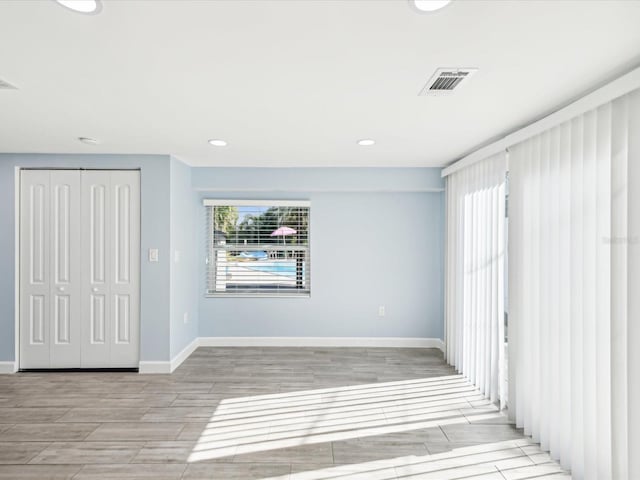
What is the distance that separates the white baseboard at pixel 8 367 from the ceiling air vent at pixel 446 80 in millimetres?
5025

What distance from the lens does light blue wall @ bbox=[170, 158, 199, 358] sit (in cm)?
461

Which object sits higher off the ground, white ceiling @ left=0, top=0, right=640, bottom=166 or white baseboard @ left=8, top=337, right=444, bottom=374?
white ceiling @ left=0, top=0, right=640, bottom=166

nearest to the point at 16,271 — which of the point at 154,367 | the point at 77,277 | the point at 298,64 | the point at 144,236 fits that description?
the point at 77,277

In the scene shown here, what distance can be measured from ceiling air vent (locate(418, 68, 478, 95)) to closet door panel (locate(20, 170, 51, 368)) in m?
4.26

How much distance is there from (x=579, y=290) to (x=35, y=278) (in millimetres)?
5206

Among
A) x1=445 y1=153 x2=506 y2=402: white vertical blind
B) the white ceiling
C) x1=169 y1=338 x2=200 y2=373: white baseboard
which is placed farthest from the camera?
x1=169 y1=338 x2=200 y2=373: white baseboard

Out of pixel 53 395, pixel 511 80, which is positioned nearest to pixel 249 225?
pixel 53 395

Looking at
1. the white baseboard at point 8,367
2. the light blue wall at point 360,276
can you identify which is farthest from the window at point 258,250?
the white baseboard at point 8,367

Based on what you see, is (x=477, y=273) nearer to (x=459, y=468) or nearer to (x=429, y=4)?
(x=459, y=468)

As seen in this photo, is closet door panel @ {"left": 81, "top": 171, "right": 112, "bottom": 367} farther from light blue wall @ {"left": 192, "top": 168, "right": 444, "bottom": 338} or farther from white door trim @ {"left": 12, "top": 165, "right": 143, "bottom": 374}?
light blue wall @ {"left": 192, "top": 168, "right": 444, "bottom": 338}

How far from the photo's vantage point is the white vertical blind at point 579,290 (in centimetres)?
216

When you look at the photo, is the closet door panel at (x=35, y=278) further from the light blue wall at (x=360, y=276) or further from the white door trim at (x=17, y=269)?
the light blue wall at (x=360, y=276)

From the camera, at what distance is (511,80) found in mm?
2283

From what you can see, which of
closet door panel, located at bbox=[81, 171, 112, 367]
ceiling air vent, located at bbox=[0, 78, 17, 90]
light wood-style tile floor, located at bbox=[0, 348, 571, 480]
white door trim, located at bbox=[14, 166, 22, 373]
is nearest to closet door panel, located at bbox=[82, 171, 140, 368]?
closet door panel, located at bbox=[81, 171, 112, 367]
